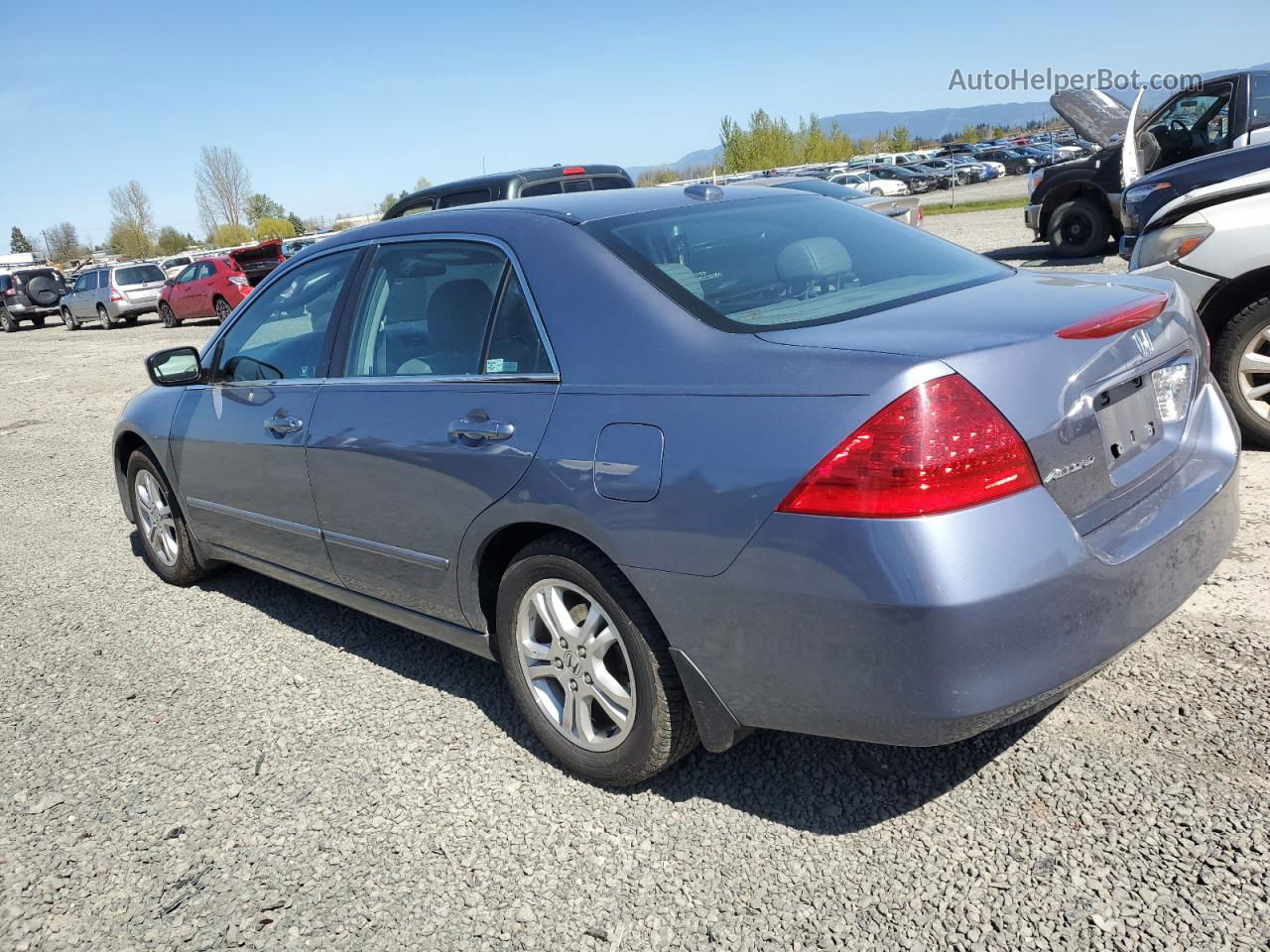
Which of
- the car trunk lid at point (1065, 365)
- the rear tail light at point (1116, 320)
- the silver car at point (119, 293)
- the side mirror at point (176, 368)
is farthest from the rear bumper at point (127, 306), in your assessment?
the rear tail light at point (1116, 320)

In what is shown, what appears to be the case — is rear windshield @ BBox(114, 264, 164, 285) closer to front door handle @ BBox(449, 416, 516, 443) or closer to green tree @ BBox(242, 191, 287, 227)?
front door handle @ BBox(449, 416, 516, 443)

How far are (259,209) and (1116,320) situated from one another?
142 metres

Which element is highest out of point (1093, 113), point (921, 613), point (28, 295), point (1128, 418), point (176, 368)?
point (1093, 113)

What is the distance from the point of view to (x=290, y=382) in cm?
400

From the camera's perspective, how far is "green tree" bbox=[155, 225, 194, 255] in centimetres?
12218

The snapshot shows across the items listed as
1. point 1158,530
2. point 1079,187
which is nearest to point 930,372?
point 1158,530

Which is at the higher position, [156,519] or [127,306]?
[156,519]

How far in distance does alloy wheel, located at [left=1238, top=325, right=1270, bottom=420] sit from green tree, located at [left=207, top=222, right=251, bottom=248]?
111387 millimetres

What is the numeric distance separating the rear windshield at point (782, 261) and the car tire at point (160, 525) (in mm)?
3009

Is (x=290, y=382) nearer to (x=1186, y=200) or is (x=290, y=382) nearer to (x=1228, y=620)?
(x=1228, y=620)

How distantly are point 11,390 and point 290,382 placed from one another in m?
14.2

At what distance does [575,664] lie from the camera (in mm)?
3000

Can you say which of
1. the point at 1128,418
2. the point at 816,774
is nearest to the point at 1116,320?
the point at 1128,418

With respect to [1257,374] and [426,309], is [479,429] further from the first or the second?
[1257,374]
